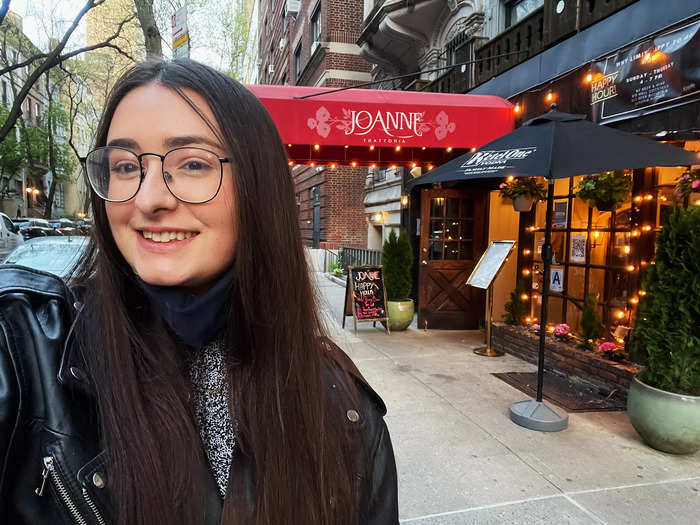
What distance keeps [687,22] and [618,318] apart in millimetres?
3196

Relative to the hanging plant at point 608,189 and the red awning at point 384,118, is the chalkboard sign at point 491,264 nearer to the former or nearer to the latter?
the hanging plant at point 608,189

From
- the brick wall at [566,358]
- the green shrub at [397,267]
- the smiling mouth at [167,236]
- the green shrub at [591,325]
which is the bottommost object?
the brick wall at [566,358]

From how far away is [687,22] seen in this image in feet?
12.2

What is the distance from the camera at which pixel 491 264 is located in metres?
6.15

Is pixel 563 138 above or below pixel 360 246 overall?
above

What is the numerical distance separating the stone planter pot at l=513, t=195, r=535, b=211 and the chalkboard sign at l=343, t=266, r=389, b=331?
250 cm

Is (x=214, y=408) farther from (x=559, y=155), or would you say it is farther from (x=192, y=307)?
(x=559, y=155)

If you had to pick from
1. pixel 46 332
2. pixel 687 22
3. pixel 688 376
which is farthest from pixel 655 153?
pixel 46 332

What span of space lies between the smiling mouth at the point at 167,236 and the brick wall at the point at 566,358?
482cm

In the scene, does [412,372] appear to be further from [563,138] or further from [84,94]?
[84,94]

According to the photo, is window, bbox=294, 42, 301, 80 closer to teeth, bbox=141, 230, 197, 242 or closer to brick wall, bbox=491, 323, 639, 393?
brick wall, bbox=491, 323, 639, 393

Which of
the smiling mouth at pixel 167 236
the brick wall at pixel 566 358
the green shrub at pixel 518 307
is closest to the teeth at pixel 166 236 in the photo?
the smiling mouth at pixel 167 236

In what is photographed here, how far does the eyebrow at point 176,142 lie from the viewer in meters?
0.92

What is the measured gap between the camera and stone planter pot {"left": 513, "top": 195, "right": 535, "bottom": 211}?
602 centimetres
